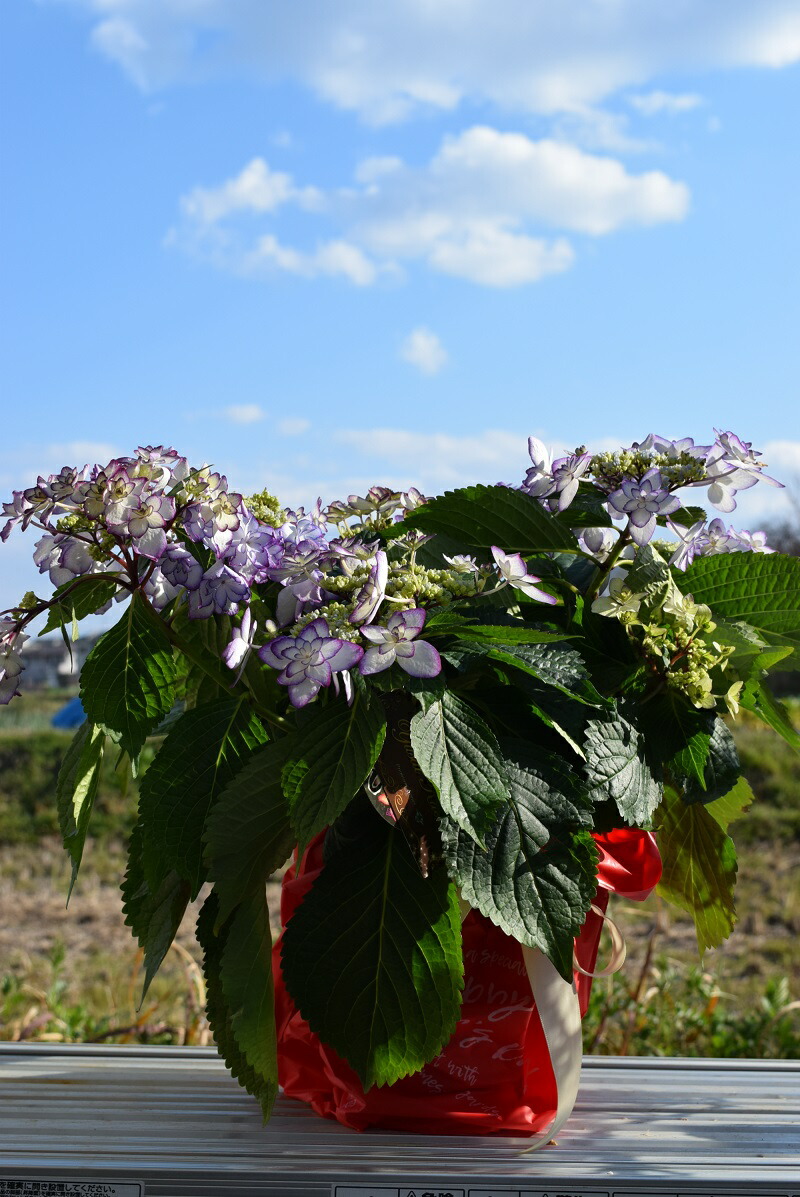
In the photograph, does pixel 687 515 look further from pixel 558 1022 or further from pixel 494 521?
pixel 558 1022

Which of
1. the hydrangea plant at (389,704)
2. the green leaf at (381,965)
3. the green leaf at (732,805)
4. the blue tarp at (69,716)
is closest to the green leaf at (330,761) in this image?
the hydrangea plant at (389,704)

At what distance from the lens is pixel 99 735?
769 millimetres

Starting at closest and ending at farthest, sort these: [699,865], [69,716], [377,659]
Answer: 1. [377,659]
2. [699,865]
3. [69,716]

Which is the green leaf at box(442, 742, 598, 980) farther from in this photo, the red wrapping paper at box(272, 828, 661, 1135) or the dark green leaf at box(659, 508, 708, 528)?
the dark green leaf at box(659, 508, 708, 528)

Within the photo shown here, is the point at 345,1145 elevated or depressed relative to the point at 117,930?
elevated

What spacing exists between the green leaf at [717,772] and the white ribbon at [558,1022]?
0.35 ft

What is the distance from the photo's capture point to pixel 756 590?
2.65ft

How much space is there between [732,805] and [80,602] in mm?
524

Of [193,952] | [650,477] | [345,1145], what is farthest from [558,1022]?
[193,952]

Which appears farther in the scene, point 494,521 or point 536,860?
point 494,521

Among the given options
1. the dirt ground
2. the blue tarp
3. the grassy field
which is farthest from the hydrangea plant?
the blue tarp

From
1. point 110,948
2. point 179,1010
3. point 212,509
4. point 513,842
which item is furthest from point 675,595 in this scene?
point 110,948

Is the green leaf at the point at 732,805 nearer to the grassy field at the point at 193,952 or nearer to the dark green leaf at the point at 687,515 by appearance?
the dark green leaf at the point at 687,515

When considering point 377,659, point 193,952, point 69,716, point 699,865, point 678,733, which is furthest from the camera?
point 69,716
